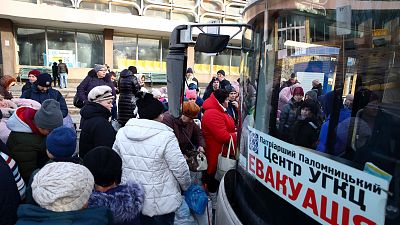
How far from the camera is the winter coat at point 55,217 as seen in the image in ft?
5.08

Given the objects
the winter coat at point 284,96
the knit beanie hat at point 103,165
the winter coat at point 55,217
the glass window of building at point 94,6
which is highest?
the glass window of building at point 94,6

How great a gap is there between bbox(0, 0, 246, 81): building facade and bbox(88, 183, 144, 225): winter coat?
15.7 metres

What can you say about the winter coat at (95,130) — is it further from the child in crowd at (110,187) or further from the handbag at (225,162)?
the handbag at (225,162)

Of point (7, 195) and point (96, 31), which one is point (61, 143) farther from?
point (96, 31)

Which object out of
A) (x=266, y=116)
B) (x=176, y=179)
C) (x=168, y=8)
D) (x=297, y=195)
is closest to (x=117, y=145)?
(x=176, y=179)

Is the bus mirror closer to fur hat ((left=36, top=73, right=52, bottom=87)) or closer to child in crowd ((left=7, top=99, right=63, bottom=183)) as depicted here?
child in crowd ((left=7, top=99, right=63, bottom=183))

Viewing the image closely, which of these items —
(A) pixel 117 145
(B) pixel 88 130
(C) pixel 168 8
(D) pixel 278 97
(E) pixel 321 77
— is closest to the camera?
(E) pixel 321 77

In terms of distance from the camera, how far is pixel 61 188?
1.57 metres

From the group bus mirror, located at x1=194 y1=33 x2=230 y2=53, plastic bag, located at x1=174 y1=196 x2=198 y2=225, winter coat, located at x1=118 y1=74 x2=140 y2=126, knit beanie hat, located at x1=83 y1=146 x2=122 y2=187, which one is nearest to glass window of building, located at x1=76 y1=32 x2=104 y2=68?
winter coat, located at x1=118 y1=74 x2=140 y2=126

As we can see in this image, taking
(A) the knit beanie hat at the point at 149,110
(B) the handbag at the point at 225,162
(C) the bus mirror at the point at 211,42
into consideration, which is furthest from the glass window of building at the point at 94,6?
(C) the bus mirror at the point at 211,42

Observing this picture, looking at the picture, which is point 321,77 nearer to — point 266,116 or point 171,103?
point 266,116

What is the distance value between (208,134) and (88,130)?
4.98 feet

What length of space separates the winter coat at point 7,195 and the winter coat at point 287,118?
1.77 meters

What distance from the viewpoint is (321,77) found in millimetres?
1535
